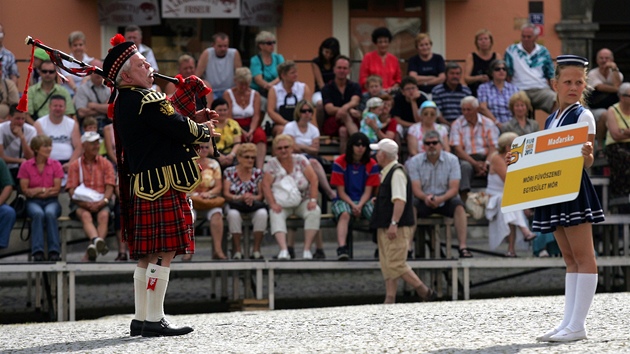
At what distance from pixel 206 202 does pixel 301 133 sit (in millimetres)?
1852

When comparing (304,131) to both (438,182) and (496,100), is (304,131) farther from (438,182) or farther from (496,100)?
(496,100)

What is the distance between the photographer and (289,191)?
545 inches

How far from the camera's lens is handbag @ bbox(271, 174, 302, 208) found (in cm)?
1384

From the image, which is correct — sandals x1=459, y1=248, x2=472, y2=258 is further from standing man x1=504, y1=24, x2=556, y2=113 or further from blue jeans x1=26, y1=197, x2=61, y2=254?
blue jeans x1=26, y1=197, x2=61, y2=254

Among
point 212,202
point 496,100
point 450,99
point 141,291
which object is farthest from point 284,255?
point 141,291

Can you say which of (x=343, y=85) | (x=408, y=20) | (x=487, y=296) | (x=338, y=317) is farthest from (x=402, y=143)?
(x=338, y=317)

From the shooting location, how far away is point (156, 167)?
820 centimetres

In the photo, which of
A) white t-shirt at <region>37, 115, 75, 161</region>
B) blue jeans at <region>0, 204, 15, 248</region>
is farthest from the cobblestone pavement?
white t-shirt at <region>37, 115, 75, 161</region>

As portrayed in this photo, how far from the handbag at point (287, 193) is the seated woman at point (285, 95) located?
1596 millimetres

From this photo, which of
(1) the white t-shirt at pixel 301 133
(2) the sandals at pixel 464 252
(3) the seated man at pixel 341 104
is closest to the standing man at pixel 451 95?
(3) the seated man at pixel 341 104

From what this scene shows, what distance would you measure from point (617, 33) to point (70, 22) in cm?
859

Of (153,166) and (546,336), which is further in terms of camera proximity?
(153,166)

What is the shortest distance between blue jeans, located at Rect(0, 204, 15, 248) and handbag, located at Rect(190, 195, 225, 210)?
191 centimetres

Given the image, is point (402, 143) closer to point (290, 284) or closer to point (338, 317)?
point (290, 284)
